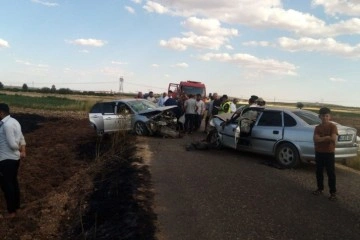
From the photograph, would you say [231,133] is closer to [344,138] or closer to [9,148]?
[344,138]

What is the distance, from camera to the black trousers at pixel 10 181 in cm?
784

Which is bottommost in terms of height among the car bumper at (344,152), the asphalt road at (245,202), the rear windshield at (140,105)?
the asphalt road at (245,202)

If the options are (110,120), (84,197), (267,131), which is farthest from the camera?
(110,120)

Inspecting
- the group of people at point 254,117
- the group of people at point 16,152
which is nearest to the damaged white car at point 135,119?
the group of people at point 254,117

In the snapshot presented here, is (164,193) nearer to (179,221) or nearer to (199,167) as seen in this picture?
(179,221)

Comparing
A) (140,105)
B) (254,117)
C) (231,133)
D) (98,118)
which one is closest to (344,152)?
(254,117)

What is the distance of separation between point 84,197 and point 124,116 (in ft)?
22.4

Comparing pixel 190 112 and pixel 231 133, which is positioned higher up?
pixel 190 112

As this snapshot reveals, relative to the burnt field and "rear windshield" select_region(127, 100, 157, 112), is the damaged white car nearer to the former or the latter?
"rear windshield" select_region(127, 100, 157, 112)

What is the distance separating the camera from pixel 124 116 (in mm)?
15570

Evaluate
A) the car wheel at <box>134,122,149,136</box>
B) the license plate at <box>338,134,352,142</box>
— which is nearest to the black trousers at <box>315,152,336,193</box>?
the license plate at <box>338,134,352,142</box>

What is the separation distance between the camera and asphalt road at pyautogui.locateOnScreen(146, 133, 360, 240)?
6.15 m

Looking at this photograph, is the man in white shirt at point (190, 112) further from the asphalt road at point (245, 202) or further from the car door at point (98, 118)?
the asphalt road at point (245, 202)

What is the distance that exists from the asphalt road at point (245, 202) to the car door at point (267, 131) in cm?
51
